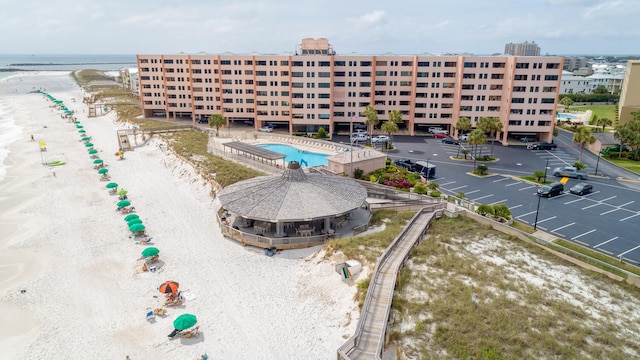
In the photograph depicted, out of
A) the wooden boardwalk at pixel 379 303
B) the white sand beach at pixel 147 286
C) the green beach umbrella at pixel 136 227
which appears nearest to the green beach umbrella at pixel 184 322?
the white sand beach at pixel 147 286

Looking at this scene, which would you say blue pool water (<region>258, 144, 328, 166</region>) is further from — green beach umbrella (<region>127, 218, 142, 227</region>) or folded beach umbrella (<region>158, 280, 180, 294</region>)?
folded beach umbrella (<region>158, 280, 180, 294</region>)

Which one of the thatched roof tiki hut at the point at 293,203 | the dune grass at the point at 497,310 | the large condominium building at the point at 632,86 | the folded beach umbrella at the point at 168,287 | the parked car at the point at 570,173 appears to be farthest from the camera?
the large condominium building at the point at 632,86

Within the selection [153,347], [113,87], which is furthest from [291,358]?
[113,87]

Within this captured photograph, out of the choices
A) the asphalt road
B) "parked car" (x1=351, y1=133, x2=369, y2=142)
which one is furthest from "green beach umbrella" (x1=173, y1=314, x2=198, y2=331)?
"parked car" (x1=351, y1=133, x2=369, y2=142)

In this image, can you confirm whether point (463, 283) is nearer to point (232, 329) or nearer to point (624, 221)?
point (232, 329)

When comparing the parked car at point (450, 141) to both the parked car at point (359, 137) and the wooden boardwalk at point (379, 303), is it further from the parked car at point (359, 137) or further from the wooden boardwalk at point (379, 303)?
the wooden boardwalk at point (379, 303)

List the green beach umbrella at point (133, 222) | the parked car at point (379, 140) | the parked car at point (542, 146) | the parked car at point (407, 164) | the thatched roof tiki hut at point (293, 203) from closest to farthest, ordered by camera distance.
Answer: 1. the thatched roof tiki hut at point (293, 203)
2. the green beach umbrella at point (133, 222)
3. the parked car at point (407, 164)
4. the parked car at point (542, 146)
5. the parked car at point (379, 140)
